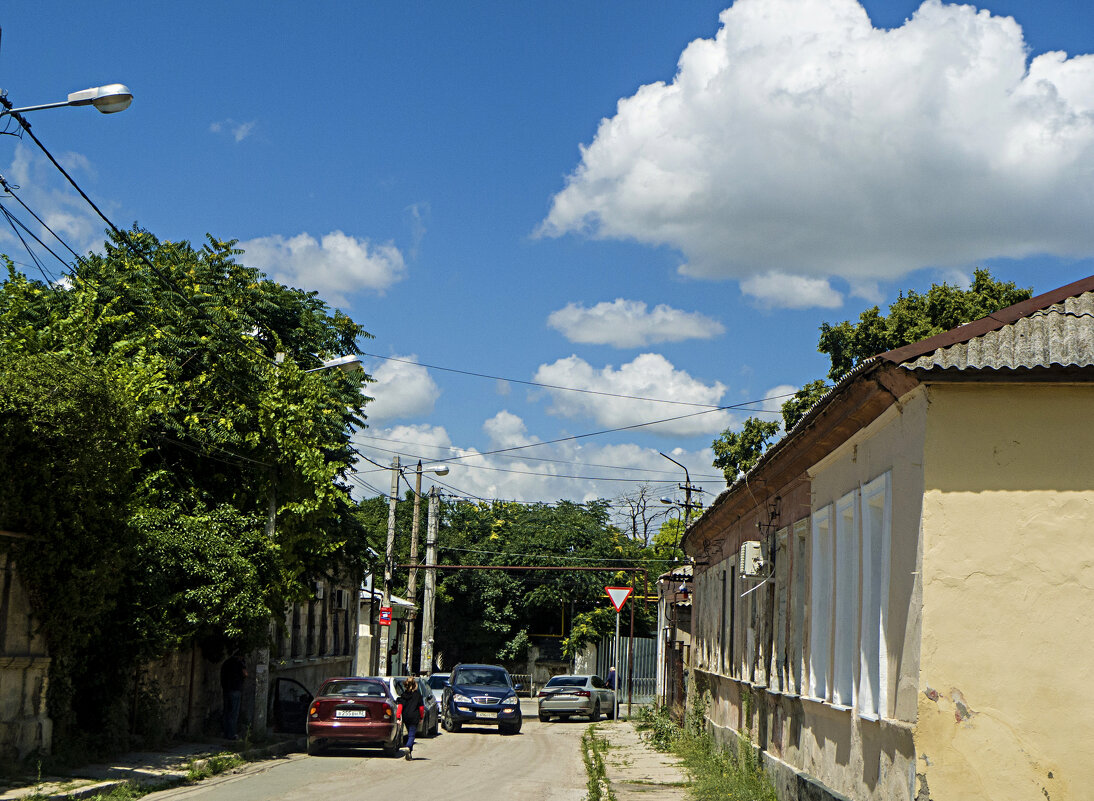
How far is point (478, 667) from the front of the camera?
33.2 m

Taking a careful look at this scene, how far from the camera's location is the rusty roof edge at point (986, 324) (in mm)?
9078

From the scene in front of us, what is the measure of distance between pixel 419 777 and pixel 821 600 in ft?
26.8

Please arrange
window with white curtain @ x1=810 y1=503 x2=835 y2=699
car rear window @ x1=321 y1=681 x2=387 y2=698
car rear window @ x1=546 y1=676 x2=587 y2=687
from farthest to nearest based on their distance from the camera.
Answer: car rear window @ x1=546 y1=676 x2=587 y2=687 → car rear window @ x1=321 y1=681 x2=387 y2=698 → window with white curtain @ x1=810 y1=503 x2=835 y2=699

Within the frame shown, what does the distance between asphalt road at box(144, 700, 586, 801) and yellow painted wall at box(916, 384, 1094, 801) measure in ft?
27.5

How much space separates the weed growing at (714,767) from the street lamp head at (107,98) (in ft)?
33.8

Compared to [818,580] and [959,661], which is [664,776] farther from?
[959,661]

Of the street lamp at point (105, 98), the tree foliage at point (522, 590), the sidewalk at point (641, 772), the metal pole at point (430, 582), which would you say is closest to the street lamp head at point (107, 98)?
the street lamp at point (105, 98)

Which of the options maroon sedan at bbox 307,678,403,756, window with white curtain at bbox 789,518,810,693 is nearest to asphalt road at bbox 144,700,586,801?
maroon sedan at bbox 307,678,403,756

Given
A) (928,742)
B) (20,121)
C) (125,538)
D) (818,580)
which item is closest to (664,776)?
(818,580)

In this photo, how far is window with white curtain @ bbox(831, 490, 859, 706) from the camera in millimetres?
11320

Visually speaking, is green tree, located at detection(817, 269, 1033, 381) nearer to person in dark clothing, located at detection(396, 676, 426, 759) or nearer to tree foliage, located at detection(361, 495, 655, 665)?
person in dark clothing, located at detection(396, 676, 426, 759)

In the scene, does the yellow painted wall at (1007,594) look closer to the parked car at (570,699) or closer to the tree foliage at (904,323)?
the tree foliage at (904,323)

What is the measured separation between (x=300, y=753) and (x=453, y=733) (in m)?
9.76

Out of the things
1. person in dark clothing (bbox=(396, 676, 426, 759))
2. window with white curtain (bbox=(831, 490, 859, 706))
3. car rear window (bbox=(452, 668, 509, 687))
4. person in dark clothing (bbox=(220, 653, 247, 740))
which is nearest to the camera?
window with white curtain (bbox=(831, 490, 859, 706))
